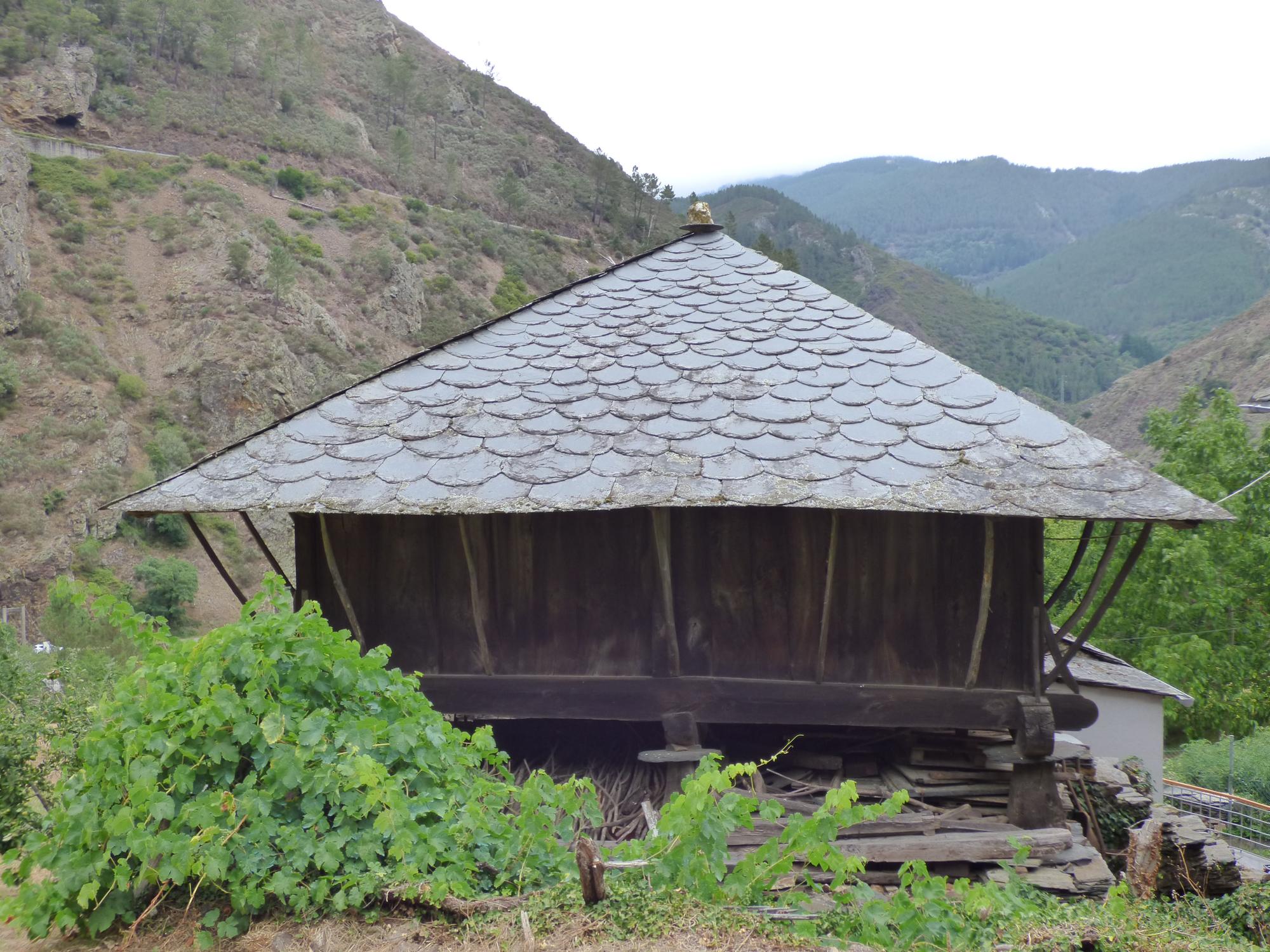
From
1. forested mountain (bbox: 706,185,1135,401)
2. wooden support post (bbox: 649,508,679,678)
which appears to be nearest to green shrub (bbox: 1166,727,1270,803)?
wooden support post (bbox: 649,508,679,678)

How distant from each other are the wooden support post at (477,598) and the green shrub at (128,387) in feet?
102

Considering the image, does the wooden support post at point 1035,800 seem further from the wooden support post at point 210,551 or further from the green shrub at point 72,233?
the green shrub at point 72,233

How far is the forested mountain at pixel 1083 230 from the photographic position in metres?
81.8

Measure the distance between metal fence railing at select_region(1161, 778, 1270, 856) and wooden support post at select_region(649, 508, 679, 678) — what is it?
12.6m

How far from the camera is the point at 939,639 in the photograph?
16.6 feet

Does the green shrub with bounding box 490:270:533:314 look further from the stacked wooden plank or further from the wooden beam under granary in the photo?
the stacked wooden plank

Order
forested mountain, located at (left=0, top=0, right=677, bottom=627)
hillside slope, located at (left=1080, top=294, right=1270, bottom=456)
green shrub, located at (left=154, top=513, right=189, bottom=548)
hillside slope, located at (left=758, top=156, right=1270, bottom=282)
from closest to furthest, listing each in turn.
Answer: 1. forested mountain, located at (left=0, top=0, right=677, bottom=627)
2. green shrub, located at (left=154, top=513, right=189, bottom=548)
3. hillside slope, located at (left=1080, top=294, right=1270, bottom=456)
4. hillside slope, located at (left=758, top=156, right=1270, bottom=282)

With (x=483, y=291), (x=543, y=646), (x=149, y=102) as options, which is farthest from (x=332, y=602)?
(x=149, y=102)

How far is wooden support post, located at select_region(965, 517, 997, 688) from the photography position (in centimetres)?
471

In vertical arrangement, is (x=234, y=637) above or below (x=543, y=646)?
above

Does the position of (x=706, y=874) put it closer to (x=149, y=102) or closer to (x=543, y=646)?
(x=543, y=646)

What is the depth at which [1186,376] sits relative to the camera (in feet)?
162

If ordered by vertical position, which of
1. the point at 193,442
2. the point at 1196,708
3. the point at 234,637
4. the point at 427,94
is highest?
the point at 427,94

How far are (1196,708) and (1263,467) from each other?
5.75 meters
